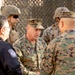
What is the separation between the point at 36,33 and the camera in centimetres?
414

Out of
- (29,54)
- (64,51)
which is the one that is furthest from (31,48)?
(64,51)

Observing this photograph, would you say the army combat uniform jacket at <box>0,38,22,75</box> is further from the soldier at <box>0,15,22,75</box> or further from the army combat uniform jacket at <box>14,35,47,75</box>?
the army combat uniform jacket at <box>14,35,47,75</box>

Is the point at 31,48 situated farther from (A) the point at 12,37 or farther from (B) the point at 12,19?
(B) the point at 12,19

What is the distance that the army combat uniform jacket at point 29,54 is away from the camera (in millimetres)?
4051

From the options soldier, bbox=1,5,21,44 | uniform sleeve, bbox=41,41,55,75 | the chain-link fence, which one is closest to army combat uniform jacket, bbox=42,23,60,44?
soldier, bbox=1,5,21,44

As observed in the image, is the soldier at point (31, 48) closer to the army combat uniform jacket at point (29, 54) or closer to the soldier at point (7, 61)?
the army combat uniform jacket at point (29, 54)

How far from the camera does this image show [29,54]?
408 cm

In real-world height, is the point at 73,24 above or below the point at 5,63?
above

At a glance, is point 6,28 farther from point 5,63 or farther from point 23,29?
point 23,29

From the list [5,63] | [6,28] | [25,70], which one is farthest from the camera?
[25,70]

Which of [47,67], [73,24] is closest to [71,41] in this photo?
[73,24]

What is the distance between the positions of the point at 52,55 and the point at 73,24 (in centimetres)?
38

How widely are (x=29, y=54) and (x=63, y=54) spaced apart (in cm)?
107

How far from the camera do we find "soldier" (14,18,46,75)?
4051 mm
